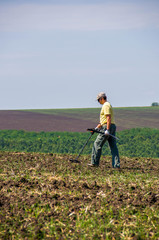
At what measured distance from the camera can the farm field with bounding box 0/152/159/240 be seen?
6.44 meters

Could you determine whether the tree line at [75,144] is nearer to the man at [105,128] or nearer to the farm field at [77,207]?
the man at [105,128]

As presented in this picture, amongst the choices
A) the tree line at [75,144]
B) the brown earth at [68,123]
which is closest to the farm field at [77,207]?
the tree line at [75,144]

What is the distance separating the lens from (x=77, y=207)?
728 cm

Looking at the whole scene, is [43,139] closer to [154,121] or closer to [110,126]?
[110,126]

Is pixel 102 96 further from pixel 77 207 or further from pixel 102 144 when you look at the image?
pixel 77 207

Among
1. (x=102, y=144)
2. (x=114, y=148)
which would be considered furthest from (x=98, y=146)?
(x=114, y=148)

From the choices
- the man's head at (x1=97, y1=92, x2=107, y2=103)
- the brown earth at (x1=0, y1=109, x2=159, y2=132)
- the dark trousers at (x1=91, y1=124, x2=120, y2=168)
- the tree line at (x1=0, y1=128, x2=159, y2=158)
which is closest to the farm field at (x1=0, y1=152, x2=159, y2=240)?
the dark trousers at (x1=91, y1=124, x2=120, y2=168)

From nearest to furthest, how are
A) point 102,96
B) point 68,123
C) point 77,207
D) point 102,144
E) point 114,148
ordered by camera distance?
point 77,207
point 102,96
point 102,144
point 114,148
point 68,123

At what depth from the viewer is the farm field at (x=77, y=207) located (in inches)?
254

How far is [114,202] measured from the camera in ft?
24.6

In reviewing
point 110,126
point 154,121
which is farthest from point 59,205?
point 154,121

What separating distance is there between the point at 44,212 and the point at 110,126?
4.86 meters

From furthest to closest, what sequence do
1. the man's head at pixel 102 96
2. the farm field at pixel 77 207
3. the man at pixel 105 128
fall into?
1. the man's head at pixel 102 96
2. the man at pixel 105 128
3. the farm field at pixel 77 207

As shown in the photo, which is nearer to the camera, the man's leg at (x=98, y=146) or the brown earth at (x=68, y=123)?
the man's leg at (x=98, y=146)
